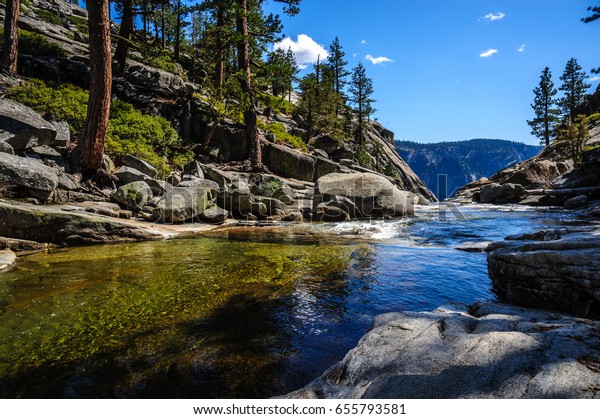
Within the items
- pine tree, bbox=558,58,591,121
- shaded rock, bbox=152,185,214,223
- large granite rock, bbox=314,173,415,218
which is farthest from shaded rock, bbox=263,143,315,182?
pine tree, bbox=558,58,591,121

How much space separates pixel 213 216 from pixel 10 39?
1612 centimetres

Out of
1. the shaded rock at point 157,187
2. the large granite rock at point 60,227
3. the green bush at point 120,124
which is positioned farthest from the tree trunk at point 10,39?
the large granite rock at point 60,227

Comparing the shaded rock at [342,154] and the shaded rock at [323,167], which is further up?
the shaded rock at [342,154]

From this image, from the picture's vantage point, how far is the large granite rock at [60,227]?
7117 millimetres

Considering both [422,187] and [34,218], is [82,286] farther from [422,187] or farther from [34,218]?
[422,187]

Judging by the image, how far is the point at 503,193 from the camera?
97.0 feet

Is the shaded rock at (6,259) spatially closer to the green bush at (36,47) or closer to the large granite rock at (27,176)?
the large granite rock at (27,176)

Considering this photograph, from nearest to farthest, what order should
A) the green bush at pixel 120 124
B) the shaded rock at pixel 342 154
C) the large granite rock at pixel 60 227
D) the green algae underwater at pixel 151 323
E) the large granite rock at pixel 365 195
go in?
the green algae underwater at pixel 151 323 < the large granite rock at pixel 60 227 < the green bush at pixel 120 124 < the large granite rock at pixel 365 195 < the shaded rock at pixel 342 154

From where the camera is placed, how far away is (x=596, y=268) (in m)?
3.91

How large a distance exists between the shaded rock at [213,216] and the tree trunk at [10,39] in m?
14.3

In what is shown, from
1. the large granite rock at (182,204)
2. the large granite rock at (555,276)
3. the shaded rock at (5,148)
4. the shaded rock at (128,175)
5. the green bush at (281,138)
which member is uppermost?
the green bush at (281,138)

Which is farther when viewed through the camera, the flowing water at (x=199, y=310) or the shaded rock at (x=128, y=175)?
the shaded rock at (x=128, y=175)

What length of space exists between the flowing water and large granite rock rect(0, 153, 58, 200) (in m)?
2.59

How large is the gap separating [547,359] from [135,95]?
79.9 ft
